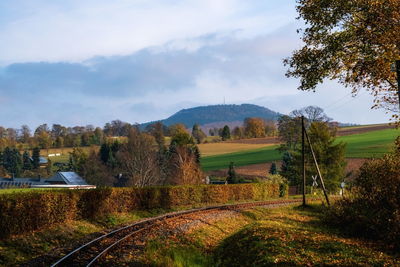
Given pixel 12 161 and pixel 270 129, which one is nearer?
pixel 12 161

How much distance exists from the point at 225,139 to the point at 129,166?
86.0 meters

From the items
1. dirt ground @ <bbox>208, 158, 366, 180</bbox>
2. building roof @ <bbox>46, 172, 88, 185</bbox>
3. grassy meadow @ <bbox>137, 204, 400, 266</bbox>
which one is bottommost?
dirt ground @ <bbox>208, 158, 366, 180</bbox>

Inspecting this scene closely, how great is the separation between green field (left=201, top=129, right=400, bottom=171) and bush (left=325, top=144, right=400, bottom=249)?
7111 centimetres

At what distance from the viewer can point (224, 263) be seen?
636 inches

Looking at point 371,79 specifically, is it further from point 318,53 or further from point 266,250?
point 266,250

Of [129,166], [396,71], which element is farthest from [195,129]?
[396,71]

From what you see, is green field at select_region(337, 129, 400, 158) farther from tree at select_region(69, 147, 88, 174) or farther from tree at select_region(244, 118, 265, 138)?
tree at select_region(69, 147, 88, 174)

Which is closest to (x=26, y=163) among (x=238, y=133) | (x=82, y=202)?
(x=238, y=133)

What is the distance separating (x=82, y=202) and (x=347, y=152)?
269ft

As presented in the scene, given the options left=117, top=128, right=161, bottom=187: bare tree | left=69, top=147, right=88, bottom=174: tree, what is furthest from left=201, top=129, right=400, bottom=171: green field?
left=69, top=147, right=88, bottom=174: tree

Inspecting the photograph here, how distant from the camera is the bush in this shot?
16578 mm

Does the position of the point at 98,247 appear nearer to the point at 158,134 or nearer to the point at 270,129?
the point at 158,134

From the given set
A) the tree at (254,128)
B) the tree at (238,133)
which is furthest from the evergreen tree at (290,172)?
the tree at (238,133)

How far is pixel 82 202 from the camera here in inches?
961
